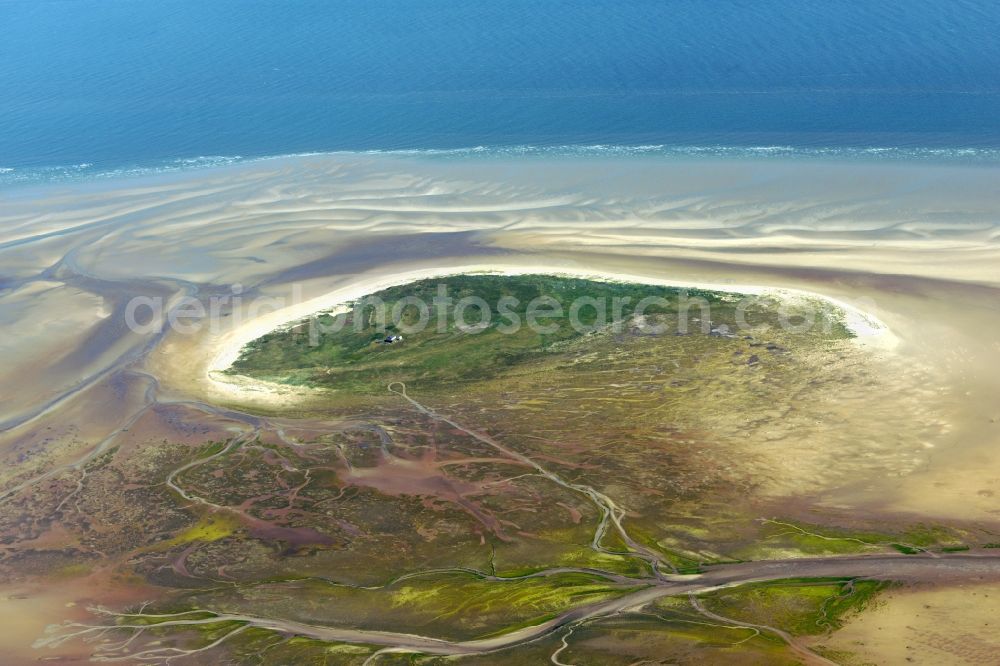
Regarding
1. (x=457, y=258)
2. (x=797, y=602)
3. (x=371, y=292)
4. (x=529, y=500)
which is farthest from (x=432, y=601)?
(x=457, y=258)

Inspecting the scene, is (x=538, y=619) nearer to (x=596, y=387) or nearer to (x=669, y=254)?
(x=596, y=387)

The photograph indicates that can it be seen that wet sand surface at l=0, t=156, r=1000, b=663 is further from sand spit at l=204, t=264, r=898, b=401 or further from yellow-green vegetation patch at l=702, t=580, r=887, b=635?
yellow-green vegetation patch at l=702, t=580, r=887, b=635

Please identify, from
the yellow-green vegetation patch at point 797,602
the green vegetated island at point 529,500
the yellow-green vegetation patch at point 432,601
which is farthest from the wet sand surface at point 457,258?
the yellow-green vegetation patch at point 432,601

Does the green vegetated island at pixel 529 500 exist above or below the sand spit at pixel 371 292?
below

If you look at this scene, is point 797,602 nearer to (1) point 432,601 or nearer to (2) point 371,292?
(1) point 432,601

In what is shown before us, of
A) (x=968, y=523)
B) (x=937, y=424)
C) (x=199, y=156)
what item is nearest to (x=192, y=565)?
(x=968, y=523)

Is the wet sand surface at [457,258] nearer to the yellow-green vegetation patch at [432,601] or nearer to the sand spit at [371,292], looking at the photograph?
the sand spit at [371,292]
